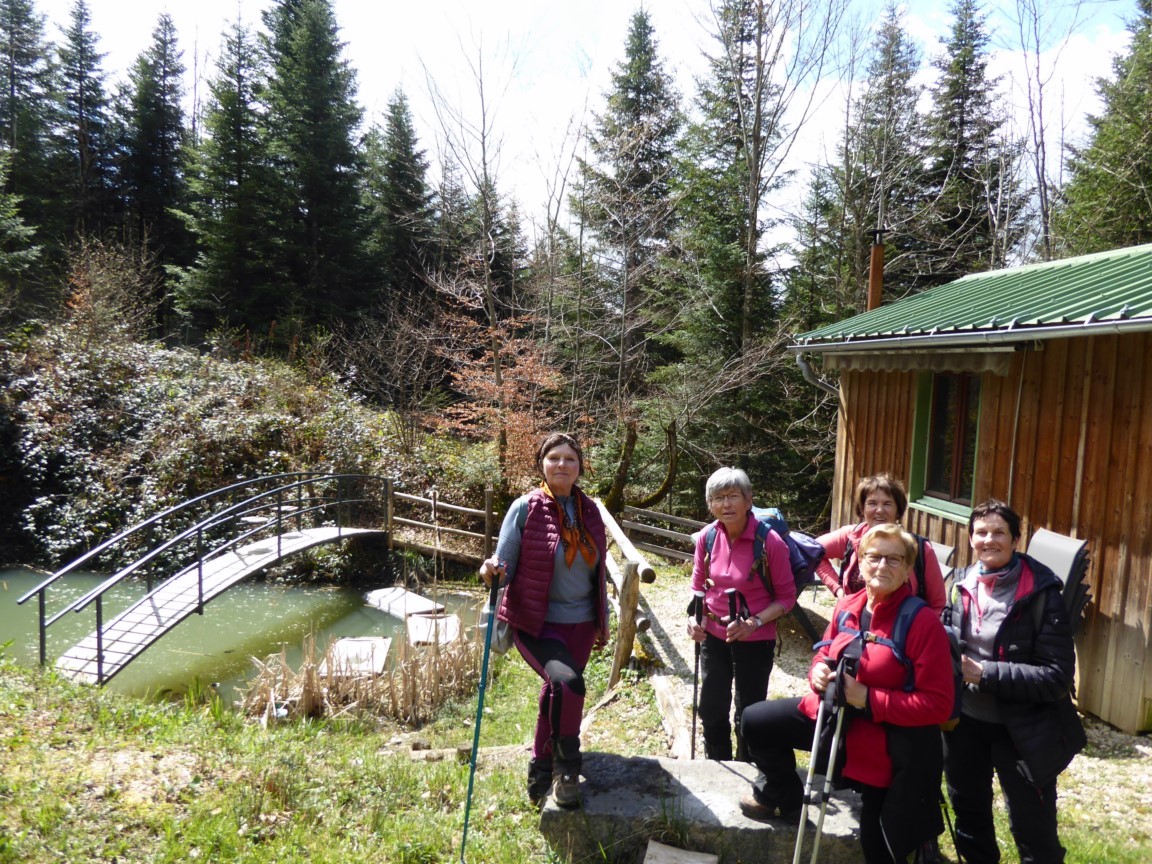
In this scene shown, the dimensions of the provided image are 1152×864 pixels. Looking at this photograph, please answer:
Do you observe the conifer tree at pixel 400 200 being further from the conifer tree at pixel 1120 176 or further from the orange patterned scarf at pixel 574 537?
the orange patterned scarf at pixel 574 537

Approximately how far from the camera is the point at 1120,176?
44.6 ft

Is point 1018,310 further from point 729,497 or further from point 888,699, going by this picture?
point 888,699

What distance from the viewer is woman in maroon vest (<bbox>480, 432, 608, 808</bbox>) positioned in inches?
130

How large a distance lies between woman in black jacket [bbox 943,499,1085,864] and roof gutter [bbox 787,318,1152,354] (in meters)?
2.20

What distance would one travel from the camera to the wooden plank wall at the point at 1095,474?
4758 millimetres

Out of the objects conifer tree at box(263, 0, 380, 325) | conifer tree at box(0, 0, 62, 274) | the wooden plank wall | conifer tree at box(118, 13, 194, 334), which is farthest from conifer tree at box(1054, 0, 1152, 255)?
conifer tree at box(0, 0, 62, 274)

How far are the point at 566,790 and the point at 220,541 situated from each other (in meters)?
11.4

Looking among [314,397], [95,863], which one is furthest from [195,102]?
[95,863]

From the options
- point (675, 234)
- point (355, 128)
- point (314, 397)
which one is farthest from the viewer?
point (355, 128)

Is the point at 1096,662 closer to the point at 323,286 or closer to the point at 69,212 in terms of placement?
the point at 323,286

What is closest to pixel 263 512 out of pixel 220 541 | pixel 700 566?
pixel 220 541

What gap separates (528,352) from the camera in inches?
624

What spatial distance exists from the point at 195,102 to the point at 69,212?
1010 centimetres

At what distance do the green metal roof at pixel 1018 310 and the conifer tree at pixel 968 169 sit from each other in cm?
985
